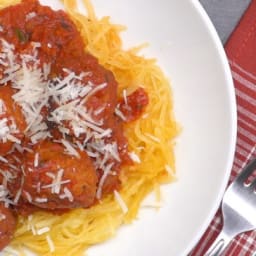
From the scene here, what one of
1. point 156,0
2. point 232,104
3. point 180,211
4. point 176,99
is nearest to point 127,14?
point 156,0

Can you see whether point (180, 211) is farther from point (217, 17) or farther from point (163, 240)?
point (217, 17)

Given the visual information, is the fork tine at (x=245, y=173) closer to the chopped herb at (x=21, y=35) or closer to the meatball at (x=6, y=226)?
the meatball at (x=6, y=226)

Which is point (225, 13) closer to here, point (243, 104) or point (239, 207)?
point (243, 104)

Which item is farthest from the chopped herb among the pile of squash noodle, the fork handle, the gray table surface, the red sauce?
the fork handle

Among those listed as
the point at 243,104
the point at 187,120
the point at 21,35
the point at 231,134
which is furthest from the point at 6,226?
the point at 243,104

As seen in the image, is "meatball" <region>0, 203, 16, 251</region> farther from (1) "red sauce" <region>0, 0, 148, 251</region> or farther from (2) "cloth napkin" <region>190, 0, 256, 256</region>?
(2) "cloth napkin" <region>190, 0, 256, 256</region>

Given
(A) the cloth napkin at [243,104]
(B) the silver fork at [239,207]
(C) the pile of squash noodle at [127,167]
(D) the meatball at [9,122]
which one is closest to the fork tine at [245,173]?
(B) the silver fork at [239,207]
